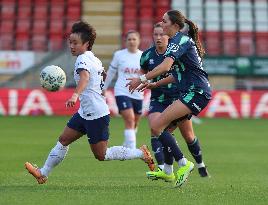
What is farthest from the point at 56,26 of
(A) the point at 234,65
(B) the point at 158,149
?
(B) the point at 158,149

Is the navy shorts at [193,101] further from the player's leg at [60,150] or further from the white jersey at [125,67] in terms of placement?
the white jersey at [125,67]

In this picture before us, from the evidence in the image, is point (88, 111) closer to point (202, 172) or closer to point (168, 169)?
point (168, 169)

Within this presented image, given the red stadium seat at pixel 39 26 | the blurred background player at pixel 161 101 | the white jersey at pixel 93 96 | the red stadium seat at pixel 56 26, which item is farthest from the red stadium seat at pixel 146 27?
the white jersey at pixel 93 96

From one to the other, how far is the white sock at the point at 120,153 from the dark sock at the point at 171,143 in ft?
1.23

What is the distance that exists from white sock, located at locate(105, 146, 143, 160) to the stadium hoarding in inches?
742

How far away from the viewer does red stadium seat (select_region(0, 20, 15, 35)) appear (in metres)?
31.8

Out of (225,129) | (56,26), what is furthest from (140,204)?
(56,26)

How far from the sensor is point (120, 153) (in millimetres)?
10414

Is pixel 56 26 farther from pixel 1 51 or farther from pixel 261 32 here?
pixel 261 32

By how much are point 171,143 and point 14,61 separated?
60.6 ft

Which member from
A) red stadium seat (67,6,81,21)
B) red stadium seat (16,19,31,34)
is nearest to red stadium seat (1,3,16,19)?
red stadium seat (16,19,31,34)

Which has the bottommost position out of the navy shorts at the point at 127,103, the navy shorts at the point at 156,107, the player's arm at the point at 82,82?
the navy shorts at the point at 127,103

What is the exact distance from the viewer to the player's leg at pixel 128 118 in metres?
14.6

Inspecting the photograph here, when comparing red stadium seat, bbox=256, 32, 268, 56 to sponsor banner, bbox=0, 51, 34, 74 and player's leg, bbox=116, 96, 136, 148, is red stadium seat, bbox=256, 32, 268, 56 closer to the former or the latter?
sponsor banner, bbox=0, 51, 34, 74
